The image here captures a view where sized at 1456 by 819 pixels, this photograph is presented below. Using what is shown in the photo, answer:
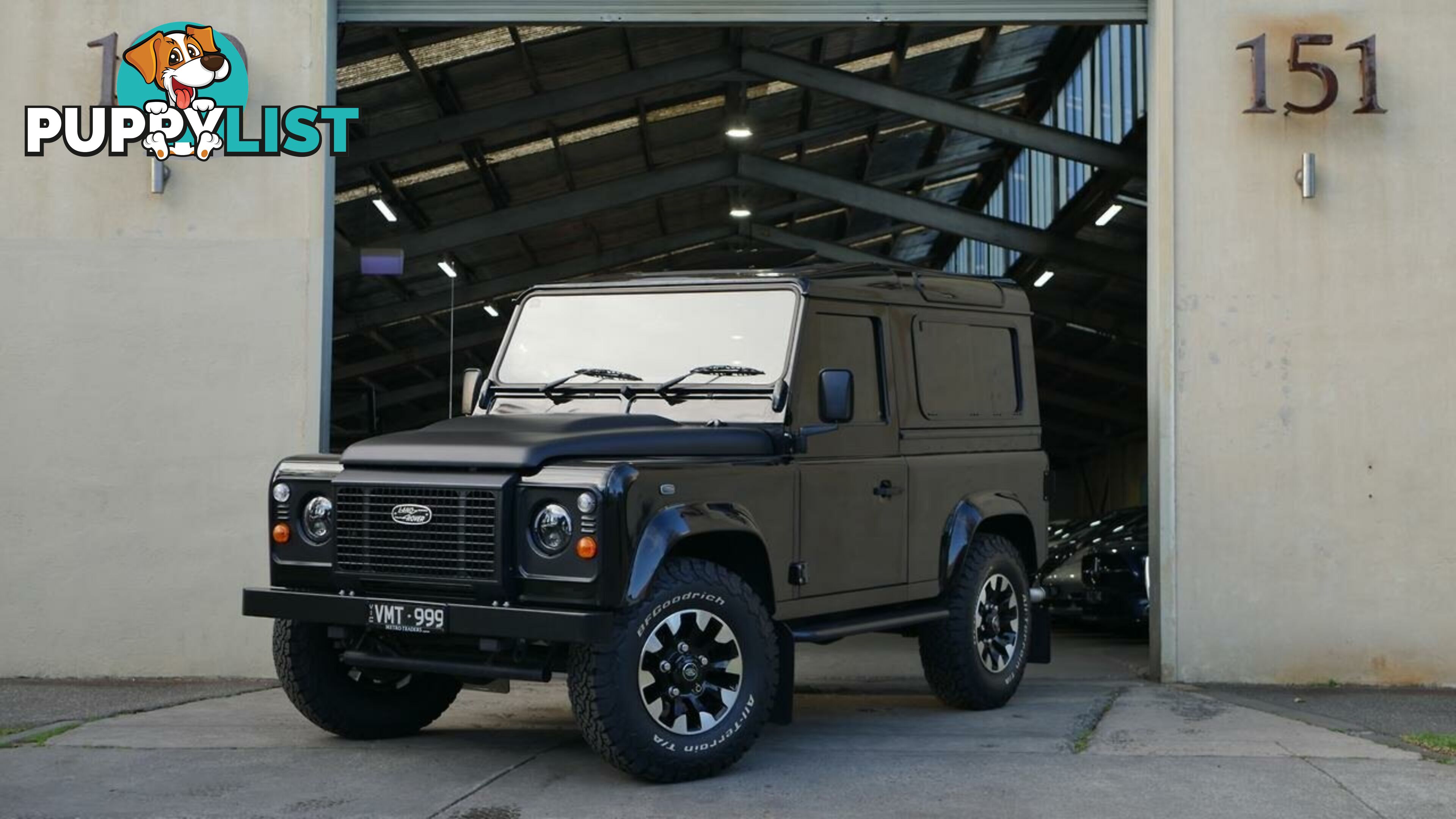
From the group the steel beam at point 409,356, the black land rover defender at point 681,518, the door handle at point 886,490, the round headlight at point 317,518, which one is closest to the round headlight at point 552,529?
the black land rover defender at point 681,518

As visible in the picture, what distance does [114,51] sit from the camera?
10234mm

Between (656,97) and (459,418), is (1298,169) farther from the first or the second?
(656,97)

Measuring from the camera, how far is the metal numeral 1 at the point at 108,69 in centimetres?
1019

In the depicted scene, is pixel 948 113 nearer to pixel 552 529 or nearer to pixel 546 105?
pixel 546 105

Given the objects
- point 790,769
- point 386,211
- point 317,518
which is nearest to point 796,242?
point 386,211

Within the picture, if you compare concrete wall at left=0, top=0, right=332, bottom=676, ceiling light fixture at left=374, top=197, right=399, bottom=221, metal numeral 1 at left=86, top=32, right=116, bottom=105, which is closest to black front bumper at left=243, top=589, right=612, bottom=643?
concrete wall at left=0, top=0, right=332, bottom=676

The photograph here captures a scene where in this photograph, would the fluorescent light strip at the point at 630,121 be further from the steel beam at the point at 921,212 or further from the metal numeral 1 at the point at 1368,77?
the metal numeral 1 at the point at 1368,77

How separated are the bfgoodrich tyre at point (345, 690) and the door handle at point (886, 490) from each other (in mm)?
2223

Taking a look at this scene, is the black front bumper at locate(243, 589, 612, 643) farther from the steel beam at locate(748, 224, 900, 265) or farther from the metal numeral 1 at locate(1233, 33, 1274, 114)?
the steel beam at locate(748, 224, 900, 265)

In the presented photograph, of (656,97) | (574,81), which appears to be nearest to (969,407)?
(574,81)

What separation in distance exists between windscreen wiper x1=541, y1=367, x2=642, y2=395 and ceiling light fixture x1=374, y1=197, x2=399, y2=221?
13757mm

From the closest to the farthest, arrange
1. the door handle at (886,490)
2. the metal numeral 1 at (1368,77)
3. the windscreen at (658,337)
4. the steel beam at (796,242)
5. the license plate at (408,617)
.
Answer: the license plate at (408,617) < the windscreen at (658,337) < the door handle at (886,490) < the metal numeral 1 at (1368,77) < the steel beam at (796,242)

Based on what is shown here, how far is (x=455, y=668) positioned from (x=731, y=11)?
556 centimetres

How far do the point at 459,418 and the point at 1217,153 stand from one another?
5.35 m
